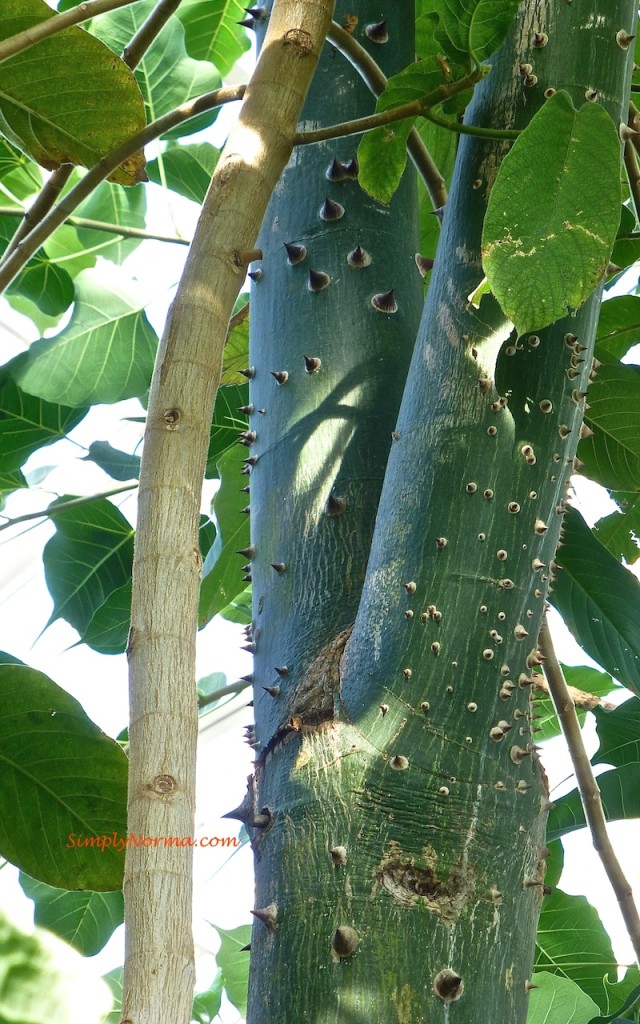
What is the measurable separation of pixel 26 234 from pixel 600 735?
0.66 metres

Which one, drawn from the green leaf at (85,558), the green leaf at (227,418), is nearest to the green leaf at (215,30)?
the green leaf at (227,418)

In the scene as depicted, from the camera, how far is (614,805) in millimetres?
879

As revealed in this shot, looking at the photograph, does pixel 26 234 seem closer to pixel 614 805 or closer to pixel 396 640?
pixel 396 640

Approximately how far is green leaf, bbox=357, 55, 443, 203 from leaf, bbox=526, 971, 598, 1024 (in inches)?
25.3

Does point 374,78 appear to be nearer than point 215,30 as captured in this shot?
Yes

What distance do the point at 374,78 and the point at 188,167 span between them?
0.72 m

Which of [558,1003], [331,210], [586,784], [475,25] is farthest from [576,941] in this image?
[475,25]

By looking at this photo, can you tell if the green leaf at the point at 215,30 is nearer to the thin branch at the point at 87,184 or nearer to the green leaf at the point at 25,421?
the green leaf at the point at 25,421

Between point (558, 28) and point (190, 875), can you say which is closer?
point (190, 875)

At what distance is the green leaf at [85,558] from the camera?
1.17 m

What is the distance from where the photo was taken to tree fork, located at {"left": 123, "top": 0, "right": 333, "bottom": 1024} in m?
0.26

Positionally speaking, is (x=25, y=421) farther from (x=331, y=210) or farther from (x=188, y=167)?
(x=331, y=210)

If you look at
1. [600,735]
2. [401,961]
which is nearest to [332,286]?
[401,961]

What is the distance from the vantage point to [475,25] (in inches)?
18.9
